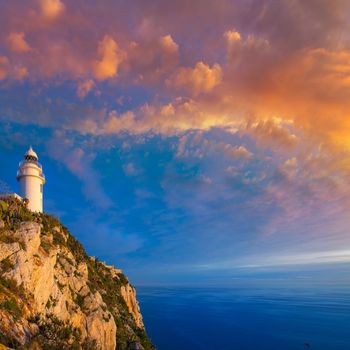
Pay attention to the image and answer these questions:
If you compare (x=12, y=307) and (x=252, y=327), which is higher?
(x=12, y=307)

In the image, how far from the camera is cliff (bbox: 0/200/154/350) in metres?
16.5

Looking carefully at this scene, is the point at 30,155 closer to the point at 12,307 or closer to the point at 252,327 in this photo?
the point at 12,307

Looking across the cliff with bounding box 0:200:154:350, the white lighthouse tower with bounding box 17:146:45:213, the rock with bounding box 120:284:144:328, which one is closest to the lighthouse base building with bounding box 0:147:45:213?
the white lighthouse tower with bounding box 17:146:45:213

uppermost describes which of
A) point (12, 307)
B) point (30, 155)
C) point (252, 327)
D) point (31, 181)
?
point (30, 155)

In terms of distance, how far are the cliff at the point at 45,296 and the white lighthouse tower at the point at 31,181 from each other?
5.12 meters

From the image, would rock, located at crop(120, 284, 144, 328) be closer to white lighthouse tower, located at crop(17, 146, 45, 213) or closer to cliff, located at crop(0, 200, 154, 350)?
cliff, located at crop(0, 200, 154, 350)

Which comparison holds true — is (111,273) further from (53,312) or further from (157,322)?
(157,322)

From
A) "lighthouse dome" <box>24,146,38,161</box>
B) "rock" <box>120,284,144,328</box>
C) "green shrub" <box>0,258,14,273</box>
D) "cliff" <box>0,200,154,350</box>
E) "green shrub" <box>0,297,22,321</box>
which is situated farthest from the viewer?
"rock" <box>120,284,144,328</box>

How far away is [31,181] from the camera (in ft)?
122

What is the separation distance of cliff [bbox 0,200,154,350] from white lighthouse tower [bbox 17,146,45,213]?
5.12 meters

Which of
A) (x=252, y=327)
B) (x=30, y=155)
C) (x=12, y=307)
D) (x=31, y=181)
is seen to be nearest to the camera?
(x=12, y=307)

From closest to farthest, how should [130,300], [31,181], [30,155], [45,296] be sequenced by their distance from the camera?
1. [45,296]
2. [31,181]
3. [30,155]
4. [130,300]

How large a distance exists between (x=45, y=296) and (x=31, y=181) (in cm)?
2056

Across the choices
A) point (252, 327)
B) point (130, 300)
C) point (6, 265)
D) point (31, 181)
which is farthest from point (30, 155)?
point (252, 327)
